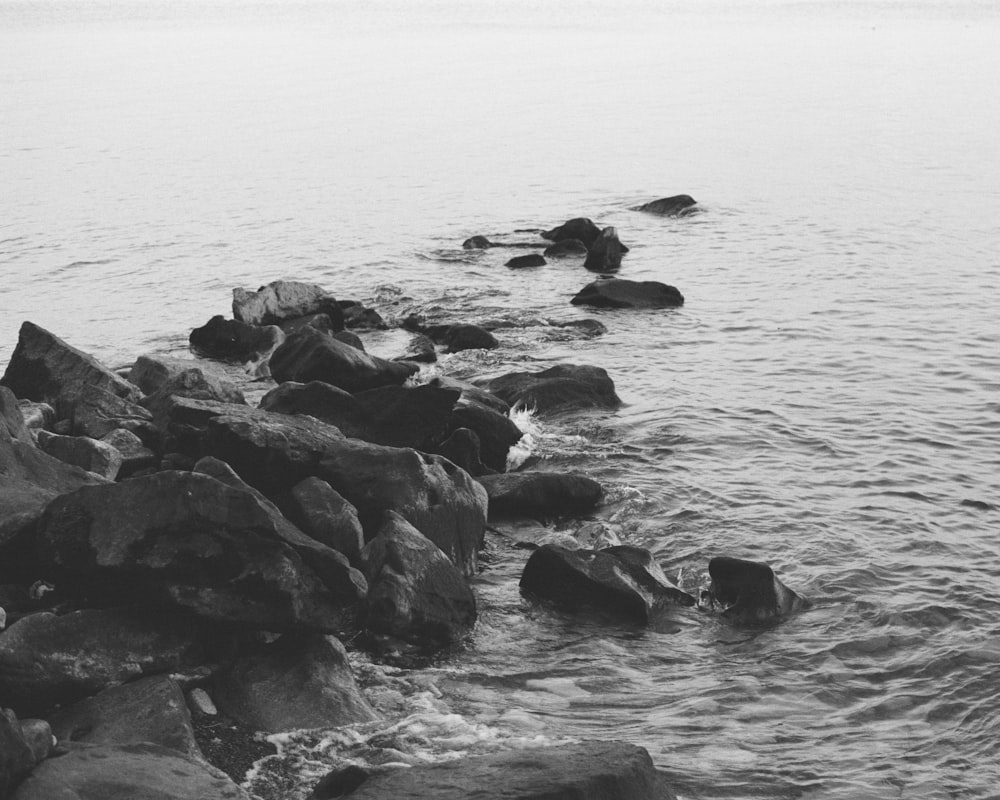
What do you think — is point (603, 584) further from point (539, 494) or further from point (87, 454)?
point (87, 454)

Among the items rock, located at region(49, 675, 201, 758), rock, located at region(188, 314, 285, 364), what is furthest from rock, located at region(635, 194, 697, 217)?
rock, located at region(49, 675, 201, 758)

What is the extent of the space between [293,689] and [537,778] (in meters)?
2.78

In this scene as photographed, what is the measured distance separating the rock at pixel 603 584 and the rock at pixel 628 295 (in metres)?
13.1

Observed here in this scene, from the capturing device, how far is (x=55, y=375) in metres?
16.1

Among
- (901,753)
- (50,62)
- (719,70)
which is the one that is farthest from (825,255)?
(50,62)

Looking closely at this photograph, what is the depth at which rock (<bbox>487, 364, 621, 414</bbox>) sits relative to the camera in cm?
1825

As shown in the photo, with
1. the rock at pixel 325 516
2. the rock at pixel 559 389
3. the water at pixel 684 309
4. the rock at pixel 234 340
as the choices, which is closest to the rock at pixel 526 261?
the water at pixel 684 309

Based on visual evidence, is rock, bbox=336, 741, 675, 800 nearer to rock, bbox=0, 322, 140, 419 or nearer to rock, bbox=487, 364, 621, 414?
rock, bbox=0, 322, 140, 419

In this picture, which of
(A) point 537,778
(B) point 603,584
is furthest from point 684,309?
(A) point 537,778

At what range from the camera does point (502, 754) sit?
7.96 m

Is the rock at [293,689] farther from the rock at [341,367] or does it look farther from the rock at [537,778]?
the rock at [341,367]

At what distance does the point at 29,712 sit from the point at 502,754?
3.46 m

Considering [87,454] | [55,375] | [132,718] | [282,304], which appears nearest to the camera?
[132,718]

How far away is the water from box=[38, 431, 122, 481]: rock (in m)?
4.20
